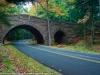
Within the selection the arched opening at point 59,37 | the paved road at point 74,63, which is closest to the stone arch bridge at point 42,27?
the arched opening at point 59,37

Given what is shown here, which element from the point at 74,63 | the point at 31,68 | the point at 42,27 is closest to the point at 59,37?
the point at 42,27

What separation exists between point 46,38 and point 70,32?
5227 mm

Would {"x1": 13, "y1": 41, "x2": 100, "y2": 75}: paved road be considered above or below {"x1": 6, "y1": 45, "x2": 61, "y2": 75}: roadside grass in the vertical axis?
below

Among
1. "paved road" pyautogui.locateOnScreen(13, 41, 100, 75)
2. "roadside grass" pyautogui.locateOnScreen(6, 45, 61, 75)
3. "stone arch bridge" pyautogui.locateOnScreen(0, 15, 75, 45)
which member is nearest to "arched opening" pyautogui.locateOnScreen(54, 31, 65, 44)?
"stone arch bridge" pyautogui.locateOnScreen(0, 15, 75, 45)

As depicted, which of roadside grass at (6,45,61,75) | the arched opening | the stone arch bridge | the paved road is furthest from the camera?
the arched opening

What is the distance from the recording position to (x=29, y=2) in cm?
866

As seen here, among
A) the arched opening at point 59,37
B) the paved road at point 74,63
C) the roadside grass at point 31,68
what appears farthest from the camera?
the arched opening at point 59,37

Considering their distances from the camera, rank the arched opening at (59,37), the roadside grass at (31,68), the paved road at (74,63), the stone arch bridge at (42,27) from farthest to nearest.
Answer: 1. the arched opening at (59,37)
2. the stone arch bridge at (42,27)
3. the paved road at (74,63)
4. the roadside grass at (31,68)

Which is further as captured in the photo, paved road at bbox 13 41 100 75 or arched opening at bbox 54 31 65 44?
arched opening at bbox 54 31 65 44

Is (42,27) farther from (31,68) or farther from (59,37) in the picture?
(31,68)

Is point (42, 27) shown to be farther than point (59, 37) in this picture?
No

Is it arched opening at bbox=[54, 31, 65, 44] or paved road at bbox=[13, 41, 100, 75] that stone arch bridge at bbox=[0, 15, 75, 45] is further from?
paved road at bbox=[13, 41, 100, 75]

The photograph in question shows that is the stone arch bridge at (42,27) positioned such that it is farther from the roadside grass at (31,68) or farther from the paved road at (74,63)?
the roadside grass at (31,68)

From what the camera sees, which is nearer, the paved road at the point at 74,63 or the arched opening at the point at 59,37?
the paved road at the point at 74,63
